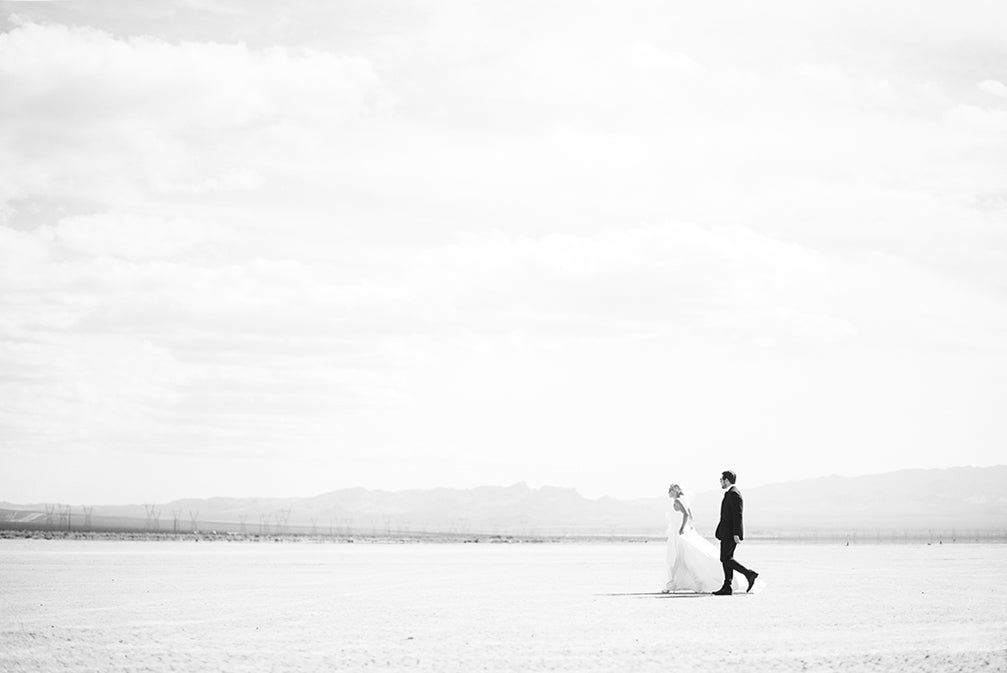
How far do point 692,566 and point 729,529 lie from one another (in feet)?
7.16

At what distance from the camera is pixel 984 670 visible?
12242mm

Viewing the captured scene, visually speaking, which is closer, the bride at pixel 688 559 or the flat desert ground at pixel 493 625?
the flat desert ground at pixel 493 625

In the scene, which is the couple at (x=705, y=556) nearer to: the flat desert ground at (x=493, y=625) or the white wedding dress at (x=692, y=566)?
the white wedding dress at (x=692, y=566)

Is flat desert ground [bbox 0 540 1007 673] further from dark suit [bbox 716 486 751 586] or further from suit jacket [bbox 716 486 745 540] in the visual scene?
suit jacket [bbox 716 486 745 540]

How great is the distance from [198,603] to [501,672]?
1074cm

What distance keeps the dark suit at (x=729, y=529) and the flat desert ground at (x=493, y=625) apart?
22.3 inches

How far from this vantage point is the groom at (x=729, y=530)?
2208 centimetres

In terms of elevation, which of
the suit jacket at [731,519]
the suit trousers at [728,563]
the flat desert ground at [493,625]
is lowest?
the flat desert ground at [493,625]

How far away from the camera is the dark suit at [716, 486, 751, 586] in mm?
22062

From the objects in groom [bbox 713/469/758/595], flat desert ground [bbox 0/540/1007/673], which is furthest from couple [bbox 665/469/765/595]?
flat desert ground [bbox 0/540/1007/673]

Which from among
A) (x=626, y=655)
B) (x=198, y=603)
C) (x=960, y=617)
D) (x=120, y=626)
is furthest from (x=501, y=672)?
(x=198, y=603)

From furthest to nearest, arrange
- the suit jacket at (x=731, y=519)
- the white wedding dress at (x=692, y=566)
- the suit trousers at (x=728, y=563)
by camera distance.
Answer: the white wedding dress at (x=692, y=566) → the suit trousers at (x=728, y=563) → the suit jacket at (x=731, y=519)

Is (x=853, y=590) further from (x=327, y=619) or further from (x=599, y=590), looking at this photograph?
(x=327, y=619)

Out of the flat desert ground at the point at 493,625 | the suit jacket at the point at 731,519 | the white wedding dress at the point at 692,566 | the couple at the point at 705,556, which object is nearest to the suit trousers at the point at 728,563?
the couple at the point at 705,556
